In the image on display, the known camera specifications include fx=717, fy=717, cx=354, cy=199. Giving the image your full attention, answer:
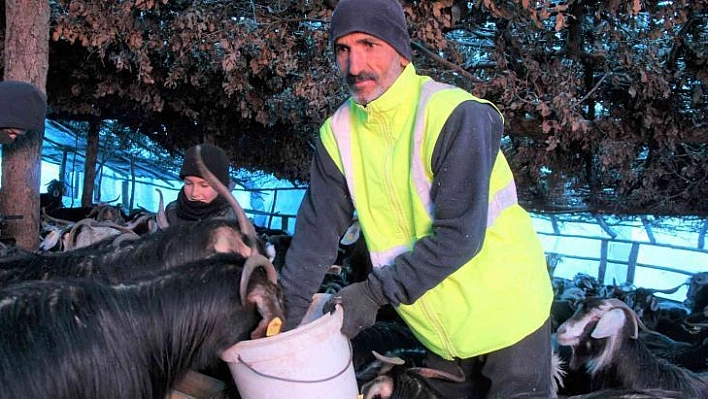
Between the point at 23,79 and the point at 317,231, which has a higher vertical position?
the point at 317,231

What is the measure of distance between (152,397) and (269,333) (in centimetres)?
47

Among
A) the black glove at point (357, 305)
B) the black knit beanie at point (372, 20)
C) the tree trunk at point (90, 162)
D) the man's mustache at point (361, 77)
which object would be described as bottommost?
the tree trunk at point (90, 162)

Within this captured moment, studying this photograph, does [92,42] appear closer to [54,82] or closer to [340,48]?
[54,82]

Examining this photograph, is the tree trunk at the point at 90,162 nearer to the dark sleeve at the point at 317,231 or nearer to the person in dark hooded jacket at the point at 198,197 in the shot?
the person in dark hooded jacket at the point at 198,197

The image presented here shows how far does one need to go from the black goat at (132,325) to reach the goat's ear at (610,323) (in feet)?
8.16

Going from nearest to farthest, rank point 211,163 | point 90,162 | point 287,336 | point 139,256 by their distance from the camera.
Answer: point 287,336, point 139,256, point 211,163, point 90,162

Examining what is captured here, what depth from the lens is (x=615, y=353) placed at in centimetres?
423

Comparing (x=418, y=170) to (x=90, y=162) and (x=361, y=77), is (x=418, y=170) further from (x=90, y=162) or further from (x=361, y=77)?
(x=90, y=162)

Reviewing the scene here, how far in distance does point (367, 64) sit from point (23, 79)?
15.2ft

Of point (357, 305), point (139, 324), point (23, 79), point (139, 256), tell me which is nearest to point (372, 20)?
point (357, 305)

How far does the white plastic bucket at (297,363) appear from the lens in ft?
6.48

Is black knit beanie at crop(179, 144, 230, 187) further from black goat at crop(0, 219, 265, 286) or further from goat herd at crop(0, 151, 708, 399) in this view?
goat herd at crop(0, 151, 708, 399)

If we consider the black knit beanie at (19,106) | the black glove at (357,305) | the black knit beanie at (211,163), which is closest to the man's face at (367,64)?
the black glove at (357,305)

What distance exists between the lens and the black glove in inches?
87.7
